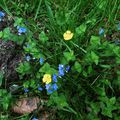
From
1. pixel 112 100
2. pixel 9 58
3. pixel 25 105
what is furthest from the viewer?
pixel 9 58

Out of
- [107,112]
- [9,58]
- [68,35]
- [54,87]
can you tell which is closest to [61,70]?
[54,87]

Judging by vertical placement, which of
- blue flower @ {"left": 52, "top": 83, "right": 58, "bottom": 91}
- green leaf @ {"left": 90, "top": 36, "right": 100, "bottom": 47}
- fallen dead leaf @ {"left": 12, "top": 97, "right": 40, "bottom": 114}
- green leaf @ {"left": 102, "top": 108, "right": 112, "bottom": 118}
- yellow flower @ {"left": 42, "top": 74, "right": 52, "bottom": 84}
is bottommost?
green leaf @ {"left": 102, "top": 108, "right": 112, "bottom": 118}

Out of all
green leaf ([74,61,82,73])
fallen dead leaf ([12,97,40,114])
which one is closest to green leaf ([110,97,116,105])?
green leaf ([74,61,82,73])

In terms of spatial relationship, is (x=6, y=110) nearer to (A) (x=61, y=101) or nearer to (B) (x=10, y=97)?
(B) (x=10, y=97)

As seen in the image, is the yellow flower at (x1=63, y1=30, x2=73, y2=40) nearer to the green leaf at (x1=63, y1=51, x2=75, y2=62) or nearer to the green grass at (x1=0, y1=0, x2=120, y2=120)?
the green grass at (x1=0, y1=0, x2=120, y2=120)

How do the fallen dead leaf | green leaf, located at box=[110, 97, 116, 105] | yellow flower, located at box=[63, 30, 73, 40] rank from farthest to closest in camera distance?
1. the fallen dead leaf
2. yellow flower, located at box=[63, 30, 73, 40]
3. green leaf, located at box=[110, 97, 116, 105]

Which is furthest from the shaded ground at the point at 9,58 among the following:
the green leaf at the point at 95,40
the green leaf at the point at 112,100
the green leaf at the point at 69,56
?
the green leaf at the point at 112,100

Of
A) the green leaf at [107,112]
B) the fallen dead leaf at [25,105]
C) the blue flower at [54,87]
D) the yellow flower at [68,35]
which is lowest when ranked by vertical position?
the green leaf at [107,112]

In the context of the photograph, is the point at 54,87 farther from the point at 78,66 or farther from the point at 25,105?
the point at 25,105

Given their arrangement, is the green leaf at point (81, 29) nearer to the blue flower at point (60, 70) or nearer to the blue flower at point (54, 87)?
the blue flower at point (60, 70)
